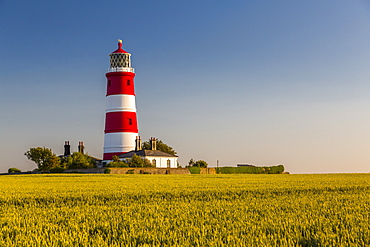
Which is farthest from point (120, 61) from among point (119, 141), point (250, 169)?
point (250, 169)

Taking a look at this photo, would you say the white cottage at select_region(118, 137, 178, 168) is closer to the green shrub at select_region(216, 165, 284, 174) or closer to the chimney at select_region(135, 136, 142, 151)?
the chimney at select_region(135, 136, 142, 151)

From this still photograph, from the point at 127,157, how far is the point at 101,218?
195 ft

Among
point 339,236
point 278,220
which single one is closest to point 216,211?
point 278,220

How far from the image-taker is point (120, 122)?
66812 mm

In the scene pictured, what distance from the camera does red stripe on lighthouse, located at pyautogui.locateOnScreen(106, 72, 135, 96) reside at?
67.8 m

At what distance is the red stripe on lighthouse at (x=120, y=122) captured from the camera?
66.8 m

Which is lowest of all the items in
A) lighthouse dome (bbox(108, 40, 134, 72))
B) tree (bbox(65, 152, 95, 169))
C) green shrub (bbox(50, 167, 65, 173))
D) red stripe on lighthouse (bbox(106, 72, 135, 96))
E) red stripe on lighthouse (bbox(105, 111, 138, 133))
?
green shrub (bbox(50, 167, 65, 173))

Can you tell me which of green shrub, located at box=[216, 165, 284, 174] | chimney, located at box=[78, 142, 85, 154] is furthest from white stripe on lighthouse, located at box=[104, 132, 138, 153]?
chimney, located at box=[78, 142, 85, 154]

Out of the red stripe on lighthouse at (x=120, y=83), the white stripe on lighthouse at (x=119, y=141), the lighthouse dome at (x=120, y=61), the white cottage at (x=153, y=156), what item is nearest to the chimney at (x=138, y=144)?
the white cottage at (x=153, y=156)

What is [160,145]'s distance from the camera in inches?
3526

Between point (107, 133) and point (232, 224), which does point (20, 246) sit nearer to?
point (232, 224)

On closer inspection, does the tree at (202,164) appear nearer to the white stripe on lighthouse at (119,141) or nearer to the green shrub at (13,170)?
the white stripe on lighthouse at (119,141)

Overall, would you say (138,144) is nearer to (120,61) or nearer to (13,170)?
(120,61)

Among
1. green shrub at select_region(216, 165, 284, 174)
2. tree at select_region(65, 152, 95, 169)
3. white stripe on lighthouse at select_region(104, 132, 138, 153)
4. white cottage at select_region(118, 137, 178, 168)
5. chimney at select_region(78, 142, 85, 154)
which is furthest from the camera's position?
chimney at select_region(78, 142, 85, 154)
